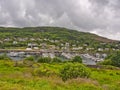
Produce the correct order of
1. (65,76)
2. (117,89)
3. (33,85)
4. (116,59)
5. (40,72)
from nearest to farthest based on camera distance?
(33,85) → (117,89) → (65,76) → (40,72) → (116,59)

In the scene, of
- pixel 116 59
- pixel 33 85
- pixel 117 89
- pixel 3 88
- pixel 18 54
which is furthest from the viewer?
pixel 18 54

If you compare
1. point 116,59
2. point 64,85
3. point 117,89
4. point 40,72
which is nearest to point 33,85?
point 64,85

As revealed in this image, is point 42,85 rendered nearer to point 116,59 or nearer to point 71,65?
point 71,65

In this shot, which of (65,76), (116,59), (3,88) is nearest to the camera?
(3,88)

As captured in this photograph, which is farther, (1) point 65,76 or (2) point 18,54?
(2) point 18,54

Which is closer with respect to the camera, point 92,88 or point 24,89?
point 24,89

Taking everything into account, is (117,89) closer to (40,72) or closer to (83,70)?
(83,70)

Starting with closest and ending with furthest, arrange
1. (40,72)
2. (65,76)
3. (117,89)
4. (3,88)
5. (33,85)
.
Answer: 1. (3,88)
2. (33,85)
3. (117,89)
4. (65,76)
5. (40,72)

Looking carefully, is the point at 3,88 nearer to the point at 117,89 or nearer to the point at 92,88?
the point at 92,88

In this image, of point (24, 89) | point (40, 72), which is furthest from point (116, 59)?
point (24, 89)
